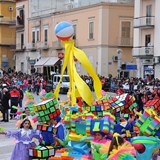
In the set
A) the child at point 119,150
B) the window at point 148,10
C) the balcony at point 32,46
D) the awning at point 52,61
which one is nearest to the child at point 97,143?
the child at point 119,150

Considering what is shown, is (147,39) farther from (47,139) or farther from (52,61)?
(47,139)

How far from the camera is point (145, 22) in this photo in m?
36.9

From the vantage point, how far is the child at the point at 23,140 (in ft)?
28.8

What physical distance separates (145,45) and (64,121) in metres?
29.2

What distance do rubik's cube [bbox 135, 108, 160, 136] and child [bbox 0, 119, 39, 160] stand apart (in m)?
2.05

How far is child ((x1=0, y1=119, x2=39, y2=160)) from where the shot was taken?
28.8ft

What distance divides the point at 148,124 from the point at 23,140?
8.04 feet

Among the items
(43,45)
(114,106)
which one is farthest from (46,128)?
(43,45)

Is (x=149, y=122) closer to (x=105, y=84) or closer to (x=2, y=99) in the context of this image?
(x=2, y=99)

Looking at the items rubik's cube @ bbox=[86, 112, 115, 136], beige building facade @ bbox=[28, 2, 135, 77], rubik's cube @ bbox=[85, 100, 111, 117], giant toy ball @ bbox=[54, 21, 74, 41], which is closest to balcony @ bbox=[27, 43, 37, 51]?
beige building facade @ bbox=[28, 2, 135, 77]

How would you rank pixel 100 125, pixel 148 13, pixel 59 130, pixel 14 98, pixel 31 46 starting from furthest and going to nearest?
pixel 31 46 → pixel 148 13 → pixel 14 98 → pixel 59 130 → pixel 100 125

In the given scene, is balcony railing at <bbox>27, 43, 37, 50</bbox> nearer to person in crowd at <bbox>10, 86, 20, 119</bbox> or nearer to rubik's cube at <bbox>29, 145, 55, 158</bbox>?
person in crowd at <bbox>10, 86, 20, 119</bbox>

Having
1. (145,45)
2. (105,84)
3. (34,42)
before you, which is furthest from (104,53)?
(34,42)

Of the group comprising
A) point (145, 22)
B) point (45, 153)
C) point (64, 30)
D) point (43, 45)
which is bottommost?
point (45, 153)
